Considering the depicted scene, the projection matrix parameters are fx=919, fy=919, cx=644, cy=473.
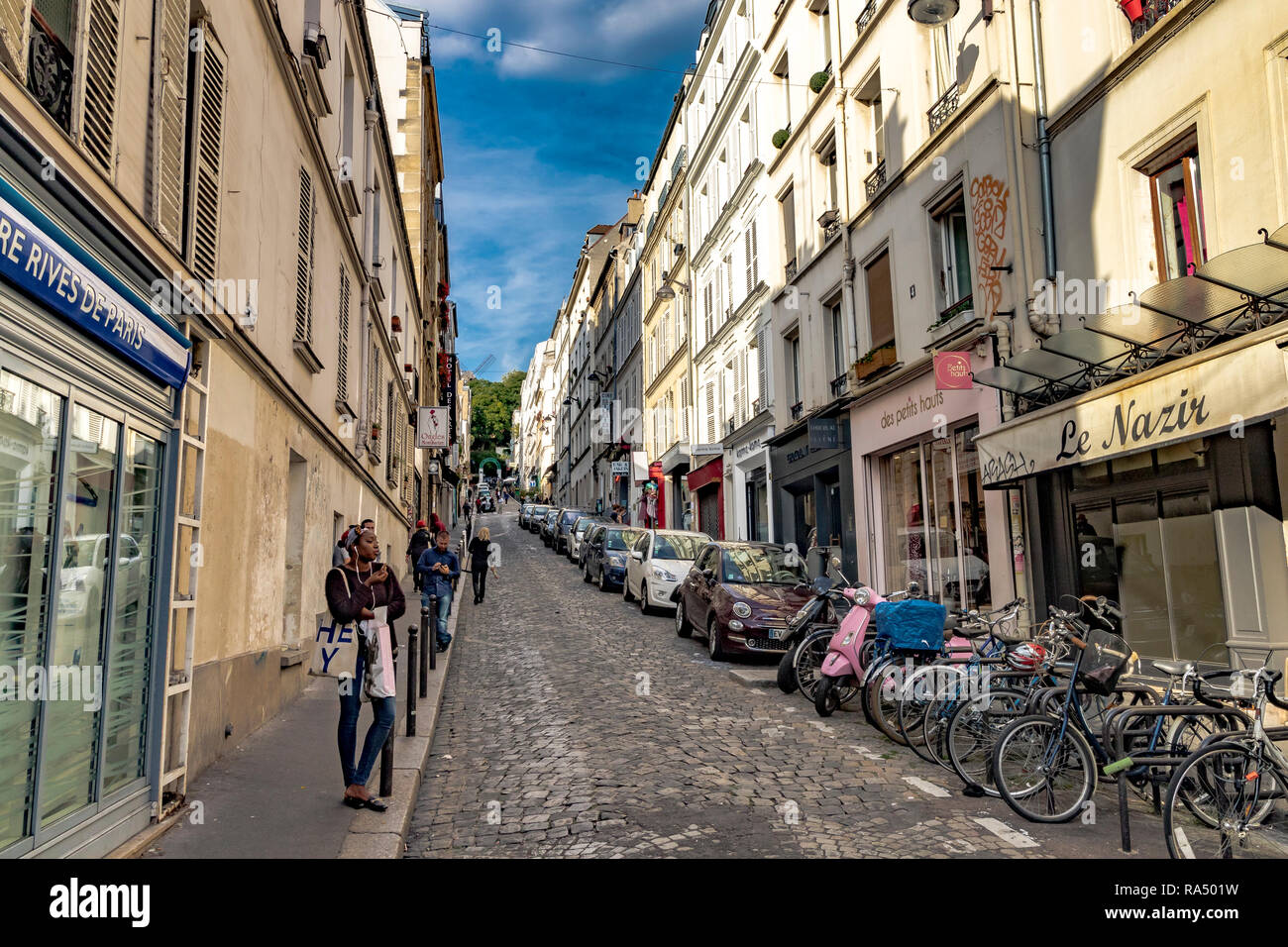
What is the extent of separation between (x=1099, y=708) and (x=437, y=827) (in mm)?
4252

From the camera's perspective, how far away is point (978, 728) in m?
6.24

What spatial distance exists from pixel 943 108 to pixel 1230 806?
1143 centimetres

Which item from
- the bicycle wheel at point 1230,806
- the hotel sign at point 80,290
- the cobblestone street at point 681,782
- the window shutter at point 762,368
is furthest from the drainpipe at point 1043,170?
the window shutter at point 762,368

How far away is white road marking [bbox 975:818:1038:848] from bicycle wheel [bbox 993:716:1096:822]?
0.60ft

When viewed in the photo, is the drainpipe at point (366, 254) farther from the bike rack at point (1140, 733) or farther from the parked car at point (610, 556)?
the bike rack at point (1140, 733)

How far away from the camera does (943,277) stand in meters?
13.6

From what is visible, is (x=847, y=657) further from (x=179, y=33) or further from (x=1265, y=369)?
(x=179, y=33)

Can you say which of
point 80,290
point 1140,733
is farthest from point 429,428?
point 1140,733

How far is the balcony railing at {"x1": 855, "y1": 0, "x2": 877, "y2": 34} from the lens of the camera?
51.4 ft

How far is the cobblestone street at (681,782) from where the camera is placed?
198 inches

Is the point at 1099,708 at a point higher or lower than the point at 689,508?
lower
